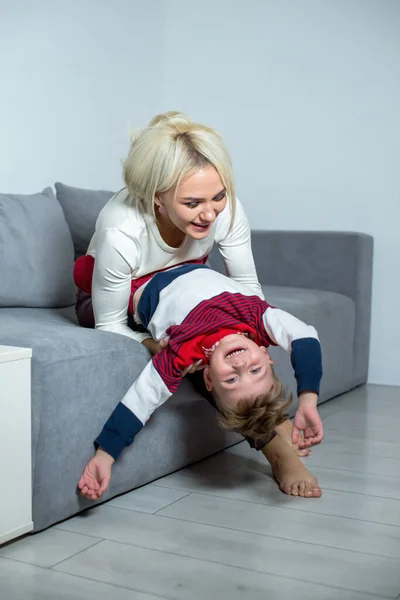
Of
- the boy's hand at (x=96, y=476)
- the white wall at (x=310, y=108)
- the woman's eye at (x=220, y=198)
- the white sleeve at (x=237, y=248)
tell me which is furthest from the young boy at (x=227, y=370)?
the white wall at (x=310, y=108)

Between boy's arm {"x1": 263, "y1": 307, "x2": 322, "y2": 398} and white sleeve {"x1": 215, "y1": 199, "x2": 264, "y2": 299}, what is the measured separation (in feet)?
1.19

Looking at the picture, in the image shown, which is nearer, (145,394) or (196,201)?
(145,394)

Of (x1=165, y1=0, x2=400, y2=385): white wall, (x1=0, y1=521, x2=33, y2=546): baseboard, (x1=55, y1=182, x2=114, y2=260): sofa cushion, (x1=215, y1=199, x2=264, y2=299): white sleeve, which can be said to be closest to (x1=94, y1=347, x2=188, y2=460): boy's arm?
(x1=0, y1=521, x2=33, y2=546): baseboard

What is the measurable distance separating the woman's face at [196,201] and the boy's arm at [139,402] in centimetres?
31

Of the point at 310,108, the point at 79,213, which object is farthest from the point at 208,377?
the point at 310,108

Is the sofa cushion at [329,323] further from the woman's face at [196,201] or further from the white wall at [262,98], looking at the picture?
the woman's face at [196,201]

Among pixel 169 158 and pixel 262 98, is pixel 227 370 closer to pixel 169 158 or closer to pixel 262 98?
pixel 169 158

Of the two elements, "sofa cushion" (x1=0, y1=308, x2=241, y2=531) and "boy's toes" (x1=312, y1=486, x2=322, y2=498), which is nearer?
"sofa cushion" (x1=0, y1=308, x2=241, y2=531)

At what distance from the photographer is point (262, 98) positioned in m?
3.34

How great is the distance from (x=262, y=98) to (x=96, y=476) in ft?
6.98

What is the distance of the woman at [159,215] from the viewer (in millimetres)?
1809

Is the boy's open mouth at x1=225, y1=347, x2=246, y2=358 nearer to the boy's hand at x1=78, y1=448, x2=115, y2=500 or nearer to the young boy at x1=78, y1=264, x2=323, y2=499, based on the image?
the young boy at x1=78, y1=264, x2=323, y2=499

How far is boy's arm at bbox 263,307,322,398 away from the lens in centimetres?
169

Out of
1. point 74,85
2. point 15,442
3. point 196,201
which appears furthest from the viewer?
point 74,85
